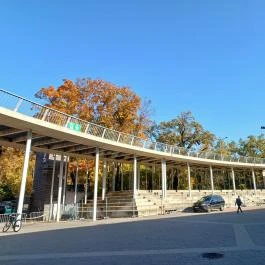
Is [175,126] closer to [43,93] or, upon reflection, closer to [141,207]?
[43,93]

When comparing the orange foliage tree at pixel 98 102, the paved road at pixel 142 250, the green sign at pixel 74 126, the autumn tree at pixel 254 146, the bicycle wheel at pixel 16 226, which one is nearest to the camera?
the paved road at pixel 142 250

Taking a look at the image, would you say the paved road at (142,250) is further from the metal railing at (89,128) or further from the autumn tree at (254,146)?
the autumn tree at (254,146)

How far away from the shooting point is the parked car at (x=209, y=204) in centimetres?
2923

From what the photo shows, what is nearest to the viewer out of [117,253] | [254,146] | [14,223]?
[117,253]

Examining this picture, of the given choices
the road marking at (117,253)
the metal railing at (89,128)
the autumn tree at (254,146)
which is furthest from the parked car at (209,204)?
the autumn tree at (254,146)

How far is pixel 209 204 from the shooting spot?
29.6 m

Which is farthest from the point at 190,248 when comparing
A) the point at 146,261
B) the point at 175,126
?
the point at 175,126

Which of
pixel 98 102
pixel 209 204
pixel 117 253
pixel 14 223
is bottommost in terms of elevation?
pixel 117 253

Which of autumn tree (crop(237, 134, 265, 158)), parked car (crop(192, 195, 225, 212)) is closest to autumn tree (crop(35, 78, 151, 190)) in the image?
parked car (crop(192, 195, 225, 212))

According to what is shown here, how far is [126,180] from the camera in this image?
4828 centimetres

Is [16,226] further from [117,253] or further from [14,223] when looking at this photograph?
[117,253]

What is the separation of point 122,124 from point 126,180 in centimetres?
1227

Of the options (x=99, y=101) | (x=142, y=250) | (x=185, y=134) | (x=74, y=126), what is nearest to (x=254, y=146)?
(x=185, y=134)

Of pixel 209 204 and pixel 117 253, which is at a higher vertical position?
pixel 209 204
